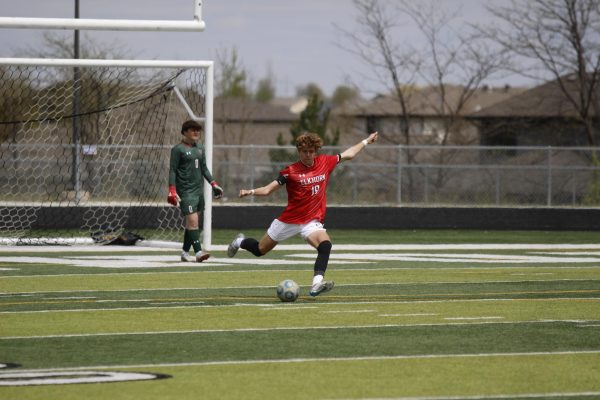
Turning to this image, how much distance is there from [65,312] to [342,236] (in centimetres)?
1460

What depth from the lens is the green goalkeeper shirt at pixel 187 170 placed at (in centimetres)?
1836

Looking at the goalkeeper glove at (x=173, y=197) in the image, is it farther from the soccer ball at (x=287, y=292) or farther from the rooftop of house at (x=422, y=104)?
the rooftop of house at (x=422, y=104)

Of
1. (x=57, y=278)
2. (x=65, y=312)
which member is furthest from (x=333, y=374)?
(x=57, y=278)

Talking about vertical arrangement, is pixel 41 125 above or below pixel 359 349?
above

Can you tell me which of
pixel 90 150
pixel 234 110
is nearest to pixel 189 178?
pixel 90 150

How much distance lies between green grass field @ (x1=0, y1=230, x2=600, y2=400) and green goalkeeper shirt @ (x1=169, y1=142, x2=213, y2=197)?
108 centimetres

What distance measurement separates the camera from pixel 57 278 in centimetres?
1588

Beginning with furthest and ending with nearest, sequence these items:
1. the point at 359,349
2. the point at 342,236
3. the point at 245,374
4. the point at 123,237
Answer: the point at 342,236 → the point at 123,237 → the point at 359,349 → the point at 245,374

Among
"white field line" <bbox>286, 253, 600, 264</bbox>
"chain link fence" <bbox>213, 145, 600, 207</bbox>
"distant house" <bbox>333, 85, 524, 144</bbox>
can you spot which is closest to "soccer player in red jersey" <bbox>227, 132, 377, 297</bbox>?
"white field line" <bbox>286, 253, 600, 264</bbox>

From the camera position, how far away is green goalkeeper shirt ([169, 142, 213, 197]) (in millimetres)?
18359

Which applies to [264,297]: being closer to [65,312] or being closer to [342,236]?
[65,312]

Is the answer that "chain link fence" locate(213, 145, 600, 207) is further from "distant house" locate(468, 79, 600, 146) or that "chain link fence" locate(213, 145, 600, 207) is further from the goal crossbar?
"distant house" locate(468, 79, 600, 146)

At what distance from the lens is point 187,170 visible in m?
18.5

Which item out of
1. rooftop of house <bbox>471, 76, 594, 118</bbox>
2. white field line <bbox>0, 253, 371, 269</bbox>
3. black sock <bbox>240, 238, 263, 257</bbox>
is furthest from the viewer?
rooftop of house <bbox>471, 76, 594, 118</bbox>
